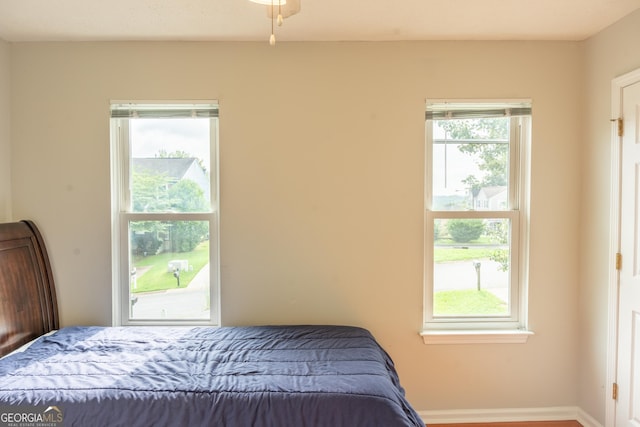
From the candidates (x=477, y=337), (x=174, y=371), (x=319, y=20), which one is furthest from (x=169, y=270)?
(x=477, y=337)

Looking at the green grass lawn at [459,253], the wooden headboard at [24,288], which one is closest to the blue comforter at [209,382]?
the wooden headboard at [24,288]

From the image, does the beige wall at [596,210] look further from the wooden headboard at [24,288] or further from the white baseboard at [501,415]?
the wooden headboard at [24,288]

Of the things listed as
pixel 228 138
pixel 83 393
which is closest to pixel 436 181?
pixel 228 138

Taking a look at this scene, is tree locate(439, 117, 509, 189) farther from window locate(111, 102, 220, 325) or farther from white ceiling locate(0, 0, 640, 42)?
window locate(111, 102, 220, 325)

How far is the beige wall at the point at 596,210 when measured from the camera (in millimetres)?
2121

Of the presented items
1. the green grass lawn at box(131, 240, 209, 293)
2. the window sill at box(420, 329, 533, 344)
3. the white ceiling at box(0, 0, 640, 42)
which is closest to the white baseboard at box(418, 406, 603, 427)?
the window sill at box(420, 329, 533, 344)

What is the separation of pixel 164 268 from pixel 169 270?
4 cm

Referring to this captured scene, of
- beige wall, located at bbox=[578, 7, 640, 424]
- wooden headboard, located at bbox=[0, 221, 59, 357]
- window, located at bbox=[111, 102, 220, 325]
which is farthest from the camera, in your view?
window, located at bbox=[111, 102, 220, 325]

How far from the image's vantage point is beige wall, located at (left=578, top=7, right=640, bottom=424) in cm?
212

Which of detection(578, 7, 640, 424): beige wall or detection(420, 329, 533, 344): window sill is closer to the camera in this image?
detection(578, 7, 640, 424): beige wall

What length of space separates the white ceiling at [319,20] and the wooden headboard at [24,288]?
1.26 metres

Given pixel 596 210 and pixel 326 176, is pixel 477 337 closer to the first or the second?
pixel 596 210

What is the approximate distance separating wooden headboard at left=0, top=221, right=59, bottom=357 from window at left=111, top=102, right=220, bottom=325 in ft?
1.32

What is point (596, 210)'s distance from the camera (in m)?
2.21
